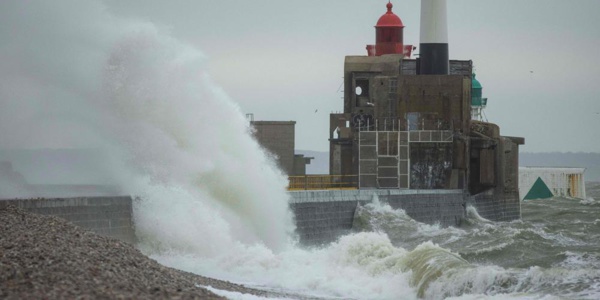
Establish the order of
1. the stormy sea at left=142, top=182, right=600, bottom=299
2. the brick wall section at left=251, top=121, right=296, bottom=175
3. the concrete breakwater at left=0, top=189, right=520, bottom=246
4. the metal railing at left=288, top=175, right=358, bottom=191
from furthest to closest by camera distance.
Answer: the brick wall section at left=251, top=121, right=296, bottom=175 → the metal railing at left=288, top=175, right=358, bottom=191 → the concrete breakwater at left=0, top=189, right=520, bottom=246 → the stormy sea at left=142, top=182, right=600, bottom=299

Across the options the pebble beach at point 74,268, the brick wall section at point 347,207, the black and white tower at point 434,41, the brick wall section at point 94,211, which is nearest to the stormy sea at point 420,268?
the brick wall section at point 347,207

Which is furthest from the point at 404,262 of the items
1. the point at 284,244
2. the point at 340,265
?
the point at 284,244

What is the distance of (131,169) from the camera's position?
20.9m

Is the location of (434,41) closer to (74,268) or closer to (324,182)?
(324,182)

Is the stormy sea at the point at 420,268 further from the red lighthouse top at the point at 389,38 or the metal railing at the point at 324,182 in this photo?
the red lighthouse top at the point at 389,38

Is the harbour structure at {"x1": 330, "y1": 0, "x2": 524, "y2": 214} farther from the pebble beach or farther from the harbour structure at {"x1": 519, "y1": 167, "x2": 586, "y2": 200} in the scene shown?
the harbour structure at {"x1": 519, "y1": 167, "x2": 586, "y2": 200}

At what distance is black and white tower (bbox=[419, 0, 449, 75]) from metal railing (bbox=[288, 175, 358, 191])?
4294 mm

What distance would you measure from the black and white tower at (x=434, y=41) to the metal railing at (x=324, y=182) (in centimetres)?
429

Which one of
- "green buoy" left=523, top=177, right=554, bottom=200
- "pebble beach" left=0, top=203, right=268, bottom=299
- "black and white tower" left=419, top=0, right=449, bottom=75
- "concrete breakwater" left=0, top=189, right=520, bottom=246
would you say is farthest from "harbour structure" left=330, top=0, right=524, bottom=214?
"green buoy" left=523, top=177, right=554, bottom=200

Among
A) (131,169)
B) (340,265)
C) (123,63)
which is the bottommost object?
(340,265)

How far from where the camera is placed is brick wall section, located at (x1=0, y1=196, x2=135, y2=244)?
685 inches

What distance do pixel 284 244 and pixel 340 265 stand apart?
2901 mm

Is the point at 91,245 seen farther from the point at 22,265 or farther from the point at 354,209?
the point at 354,209

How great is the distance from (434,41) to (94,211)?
21.7 meters
